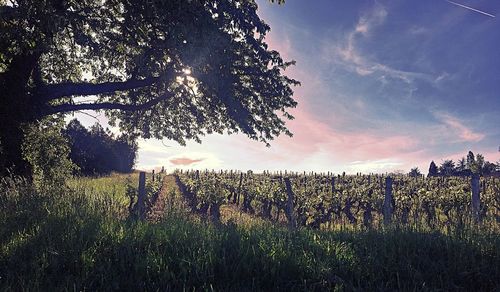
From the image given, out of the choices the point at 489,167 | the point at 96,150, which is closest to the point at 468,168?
the point at 489,167

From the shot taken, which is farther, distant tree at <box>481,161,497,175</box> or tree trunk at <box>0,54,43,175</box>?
distant tree at <box>481,161,497,175</box>

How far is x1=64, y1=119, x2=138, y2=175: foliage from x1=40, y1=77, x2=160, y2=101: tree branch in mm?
41058

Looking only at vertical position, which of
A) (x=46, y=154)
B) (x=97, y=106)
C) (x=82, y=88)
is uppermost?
(x=82, y=88)

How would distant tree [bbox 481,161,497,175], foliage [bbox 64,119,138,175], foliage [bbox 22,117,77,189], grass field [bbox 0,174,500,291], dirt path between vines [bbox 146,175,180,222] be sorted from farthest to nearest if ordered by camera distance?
1. distant tree [bbox 481,161,497,175]
2. foliage [bbox 64,119,138,175]
3. foliage [bbox 22,117,77,189]
4. dirt path between vines [bbox 146,175,180,222]
5. grass field [bbox 0,174,500,291]

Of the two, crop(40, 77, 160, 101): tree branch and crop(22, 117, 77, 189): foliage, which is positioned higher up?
crop(40, 77, 160, 101): tree branch

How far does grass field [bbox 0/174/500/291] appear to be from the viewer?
17.0 ft

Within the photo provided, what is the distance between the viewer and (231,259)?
577cm

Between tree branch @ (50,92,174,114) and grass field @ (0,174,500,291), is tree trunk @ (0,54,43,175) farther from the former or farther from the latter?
grass field @ (0,174,500,291)

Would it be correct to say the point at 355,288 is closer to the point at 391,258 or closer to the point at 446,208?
the point at 391,258

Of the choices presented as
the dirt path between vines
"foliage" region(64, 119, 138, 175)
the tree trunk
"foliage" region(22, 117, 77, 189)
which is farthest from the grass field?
"foliage" region(64, 119, 138, 175)

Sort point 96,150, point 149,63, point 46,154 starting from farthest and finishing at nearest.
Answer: point 96,150, point 46,154, point 149,63

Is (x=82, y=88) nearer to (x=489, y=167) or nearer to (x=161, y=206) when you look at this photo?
(x=161, y=206)

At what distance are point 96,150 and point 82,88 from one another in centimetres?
5185

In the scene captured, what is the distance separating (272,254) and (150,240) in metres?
2.31
